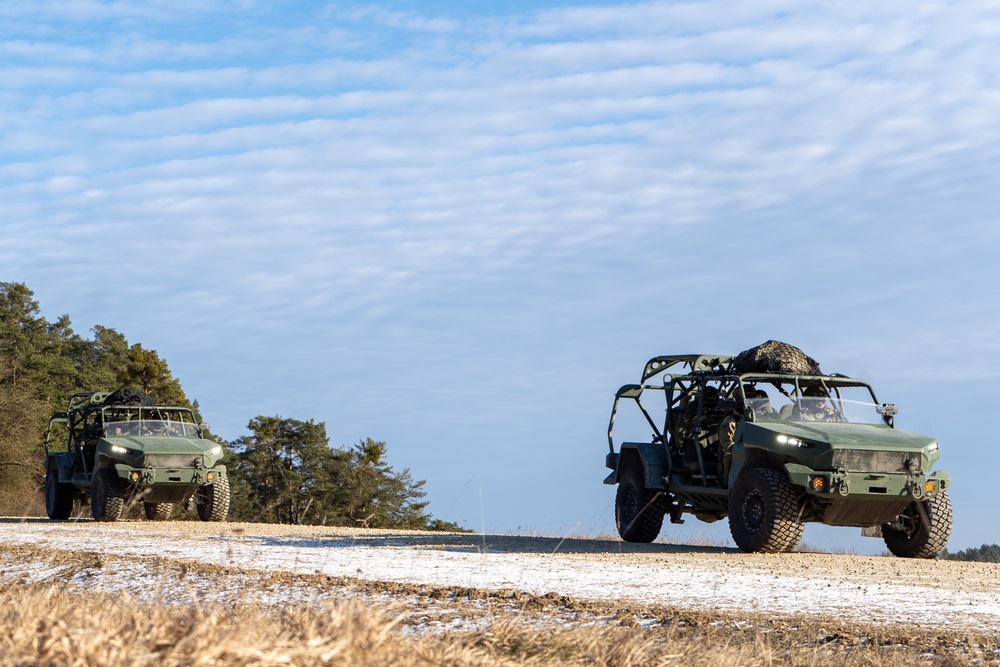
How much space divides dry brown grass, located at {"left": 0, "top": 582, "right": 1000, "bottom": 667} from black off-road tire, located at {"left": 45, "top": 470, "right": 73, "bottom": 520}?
19.7m

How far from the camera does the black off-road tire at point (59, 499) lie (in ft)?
83.0

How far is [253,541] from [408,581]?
6043 millimetres

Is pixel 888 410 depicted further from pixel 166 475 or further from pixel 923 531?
pixel 166 475

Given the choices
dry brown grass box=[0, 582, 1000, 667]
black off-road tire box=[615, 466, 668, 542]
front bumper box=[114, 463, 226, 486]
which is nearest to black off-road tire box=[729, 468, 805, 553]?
black off-road tire box=[615, 466, 668, 542]

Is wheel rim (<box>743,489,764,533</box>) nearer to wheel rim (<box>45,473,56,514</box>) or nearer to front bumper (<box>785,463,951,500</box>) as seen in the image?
front bumper (<box>785,463,951,500</box>)

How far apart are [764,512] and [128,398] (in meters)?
14.4

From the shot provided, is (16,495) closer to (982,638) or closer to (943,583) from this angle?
(943,583)

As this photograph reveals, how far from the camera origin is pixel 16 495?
136 feet

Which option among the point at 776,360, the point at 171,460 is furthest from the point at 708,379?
the point at 171,460

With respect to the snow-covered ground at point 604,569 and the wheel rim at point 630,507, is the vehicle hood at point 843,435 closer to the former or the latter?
the snow-covered ground at point 604,569

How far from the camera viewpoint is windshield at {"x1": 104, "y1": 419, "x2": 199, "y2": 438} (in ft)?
76.0

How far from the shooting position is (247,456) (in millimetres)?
45250

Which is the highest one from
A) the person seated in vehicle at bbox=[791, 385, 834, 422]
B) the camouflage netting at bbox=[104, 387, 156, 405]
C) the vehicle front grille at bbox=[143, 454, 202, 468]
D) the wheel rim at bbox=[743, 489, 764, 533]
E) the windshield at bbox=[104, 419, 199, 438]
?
the camouflage netting at bbox=[104, 387, 156, 405]

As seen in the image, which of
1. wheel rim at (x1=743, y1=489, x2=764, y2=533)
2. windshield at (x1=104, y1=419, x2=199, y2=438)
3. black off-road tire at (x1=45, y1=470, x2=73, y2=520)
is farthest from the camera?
black off-road tire at (x1=45, y1=470, x2=73, y2=520)
